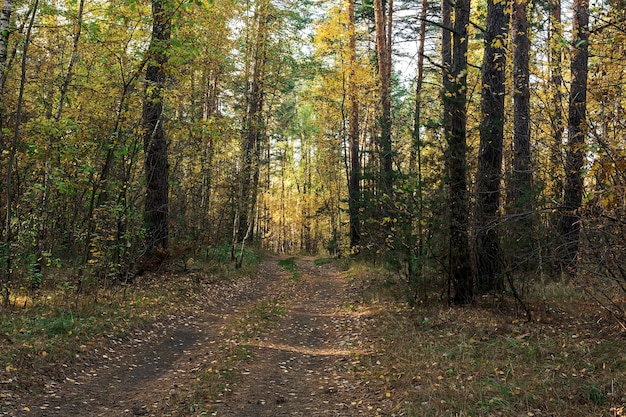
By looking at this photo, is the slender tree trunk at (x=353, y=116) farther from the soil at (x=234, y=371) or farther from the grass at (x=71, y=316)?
the soil at (x=234, y=371)

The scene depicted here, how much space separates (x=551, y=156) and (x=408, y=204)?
312cm

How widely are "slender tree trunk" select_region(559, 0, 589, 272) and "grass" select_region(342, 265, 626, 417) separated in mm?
1056

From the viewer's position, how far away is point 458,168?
850cm

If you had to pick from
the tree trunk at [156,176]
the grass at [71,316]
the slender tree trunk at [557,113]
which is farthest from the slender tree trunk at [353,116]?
the slender tree trunk at [557,113]

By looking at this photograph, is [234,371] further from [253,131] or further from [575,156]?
[253,131]

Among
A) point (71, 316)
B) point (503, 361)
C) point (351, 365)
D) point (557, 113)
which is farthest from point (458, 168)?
point (71, 316)

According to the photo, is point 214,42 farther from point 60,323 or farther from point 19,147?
point 60,323

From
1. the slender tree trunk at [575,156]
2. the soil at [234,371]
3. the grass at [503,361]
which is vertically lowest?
the soil at [234,371]

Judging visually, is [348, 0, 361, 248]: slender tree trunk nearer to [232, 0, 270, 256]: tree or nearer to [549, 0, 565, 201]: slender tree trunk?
[232, 0, 270, 256]: tree

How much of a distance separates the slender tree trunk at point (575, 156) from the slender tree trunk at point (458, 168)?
1.67 metres

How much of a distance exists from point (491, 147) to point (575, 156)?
1.71m

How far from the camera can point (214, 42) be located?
57.0ft

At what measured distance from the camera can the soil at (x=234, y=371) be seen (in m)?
5.41

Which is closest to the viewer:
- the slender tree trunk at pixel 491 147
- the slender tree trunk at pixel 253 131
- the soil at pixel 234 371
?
the soil at pixel 234 371
